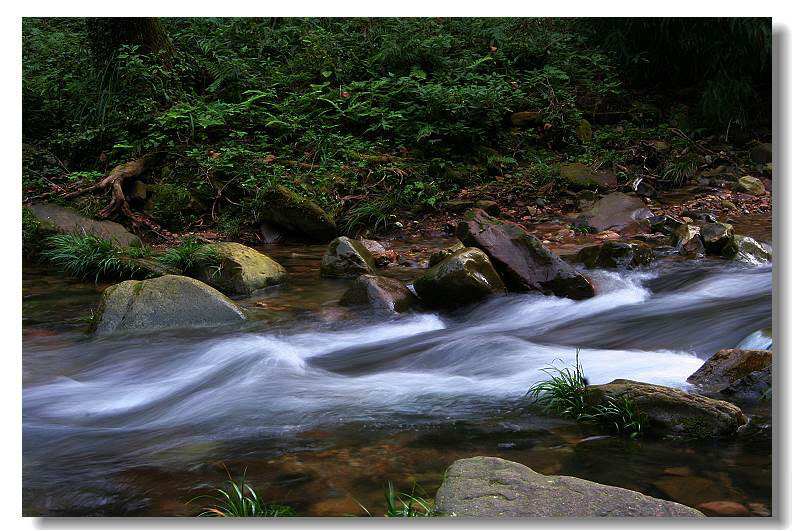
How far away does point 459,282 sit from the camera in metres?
5.00

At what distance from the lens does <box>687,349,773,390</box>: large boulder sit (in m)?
3.40

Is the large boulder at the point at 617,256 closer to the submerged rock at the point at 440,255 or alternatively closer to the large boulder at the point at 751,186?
the submerged rock at the point at 440,255

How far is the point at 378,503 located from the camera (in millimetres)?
2666

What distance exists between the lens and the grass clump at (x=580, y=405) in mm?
3064

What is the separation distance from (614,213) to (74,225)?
4688 millimetres

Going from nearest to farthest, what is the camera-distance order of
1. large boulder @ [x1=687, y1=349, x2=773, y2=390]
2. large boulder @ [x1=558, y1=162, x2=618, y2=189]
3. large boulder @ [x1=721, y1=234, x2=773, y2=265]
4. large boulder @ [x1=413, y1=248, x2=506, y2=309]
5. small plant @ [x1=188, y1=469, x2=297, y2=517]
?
1. small plant @ [x1=188, y1=469, x2=297, y2=517]
2. large boulder @ [x1=687, y1=349, x2=773, y2=390]
3. large boulder @ [x1=413, y1=248, x2=506, y2=309]
4. large boulder @ [x1=721, y1=234, x2=773, y2=265]
5. large boulder @ [x1=558, y1=162, x2=618, y2=189]

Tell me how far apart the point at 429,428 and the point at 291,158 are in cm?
470

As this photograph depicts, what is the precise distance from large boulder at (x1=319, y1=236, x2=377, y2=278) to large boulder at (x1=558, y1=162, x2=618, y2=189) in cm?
223

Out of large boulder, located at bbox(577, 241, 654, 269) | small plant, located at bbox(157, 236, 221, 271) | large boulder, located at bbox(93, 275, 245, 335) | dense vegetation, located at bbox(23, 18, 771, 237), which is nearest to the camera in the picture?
large boulder, located at bbox(93, 275, 245, 335)

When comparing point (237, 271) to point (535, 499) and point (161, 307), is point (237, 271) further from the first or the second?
point (535, 499)

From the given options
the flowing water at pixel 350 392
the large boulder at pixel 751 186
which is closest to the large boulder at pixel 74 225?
the flowing water at pixel 350 392

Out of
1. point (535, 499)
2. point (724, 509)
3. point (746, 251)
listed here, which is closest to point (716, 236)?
point (746, 251)

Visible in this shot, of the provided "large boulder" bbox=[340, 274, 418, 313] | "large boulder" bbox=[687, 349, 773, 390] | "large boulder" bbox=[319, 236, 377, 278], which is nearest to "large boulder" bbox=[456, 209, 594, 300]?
Result: "large boulder" bbox=[340, 274, 418, 313]

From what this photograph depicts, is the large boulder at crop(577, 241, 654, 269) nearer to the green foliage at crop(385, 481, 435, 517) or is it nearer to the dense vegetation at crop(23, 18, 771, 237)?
the dense vegetation at crop(23, 18, 771, 237)
